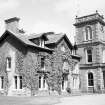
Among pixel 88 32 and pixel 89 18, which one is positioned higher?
pixel 89 18

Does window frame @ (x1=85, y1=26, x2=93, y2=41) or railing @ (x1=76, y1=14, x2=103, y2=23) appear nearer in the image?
railing @ (x1=76, y1=14, x2=103, y2=23)

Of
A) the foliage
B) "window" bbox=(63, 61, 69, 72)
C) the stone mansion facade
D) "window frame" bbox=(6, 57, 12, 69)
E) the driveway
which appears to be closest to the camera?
the driveway

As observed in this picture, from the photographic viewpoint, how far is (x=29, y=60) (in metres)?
30.0

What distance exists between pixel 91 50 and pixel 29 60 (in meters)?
15.1

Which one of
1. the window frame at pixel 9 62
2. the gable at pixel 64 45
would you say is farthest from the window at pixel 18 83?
the gable at pixel 64 45

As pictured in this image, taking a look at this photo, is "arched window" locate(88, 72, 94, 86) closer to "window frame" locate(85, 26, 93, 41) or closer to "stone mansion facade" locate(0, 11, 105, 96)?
"stone mansion facade" locate(0, 11, 105, 96)

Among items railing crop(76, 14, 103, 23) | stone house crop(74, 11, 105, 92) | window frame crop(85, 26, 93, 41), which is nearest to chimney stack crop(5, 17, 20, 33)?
stone house crop(74, 11, 105, 92)

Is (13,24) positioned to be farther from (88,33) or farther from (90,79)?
(90,79)

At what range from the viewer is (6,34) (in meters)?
32.5

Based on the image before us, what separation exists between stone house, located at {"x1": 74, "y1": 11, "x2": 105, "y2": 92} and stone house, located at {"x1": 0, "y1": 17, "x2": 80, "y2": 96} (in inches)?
221

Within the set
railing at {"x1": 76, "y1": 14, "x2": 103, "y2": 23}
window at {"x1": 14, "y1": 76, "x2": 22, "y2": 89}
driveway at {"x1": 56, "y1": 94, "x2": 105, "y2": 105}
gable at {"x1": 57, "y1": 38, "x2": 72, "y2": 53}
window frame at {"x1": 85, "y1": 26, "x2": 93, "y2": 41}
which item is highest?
railing at {"x1": 76, "y1": 14, "x2": 103, "y2": 23}

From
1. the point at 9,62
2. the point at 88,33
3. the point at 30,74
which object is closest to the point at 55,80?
the point at 30,74

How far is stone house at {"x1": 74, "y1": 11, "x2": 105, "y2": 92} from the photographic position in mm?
39812

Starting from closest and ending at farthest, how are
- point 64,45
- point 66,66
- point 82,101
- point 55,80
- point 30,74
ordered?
point 82,101 → point 30,74 → point 55,80 → point 64,45 → point 66,66
